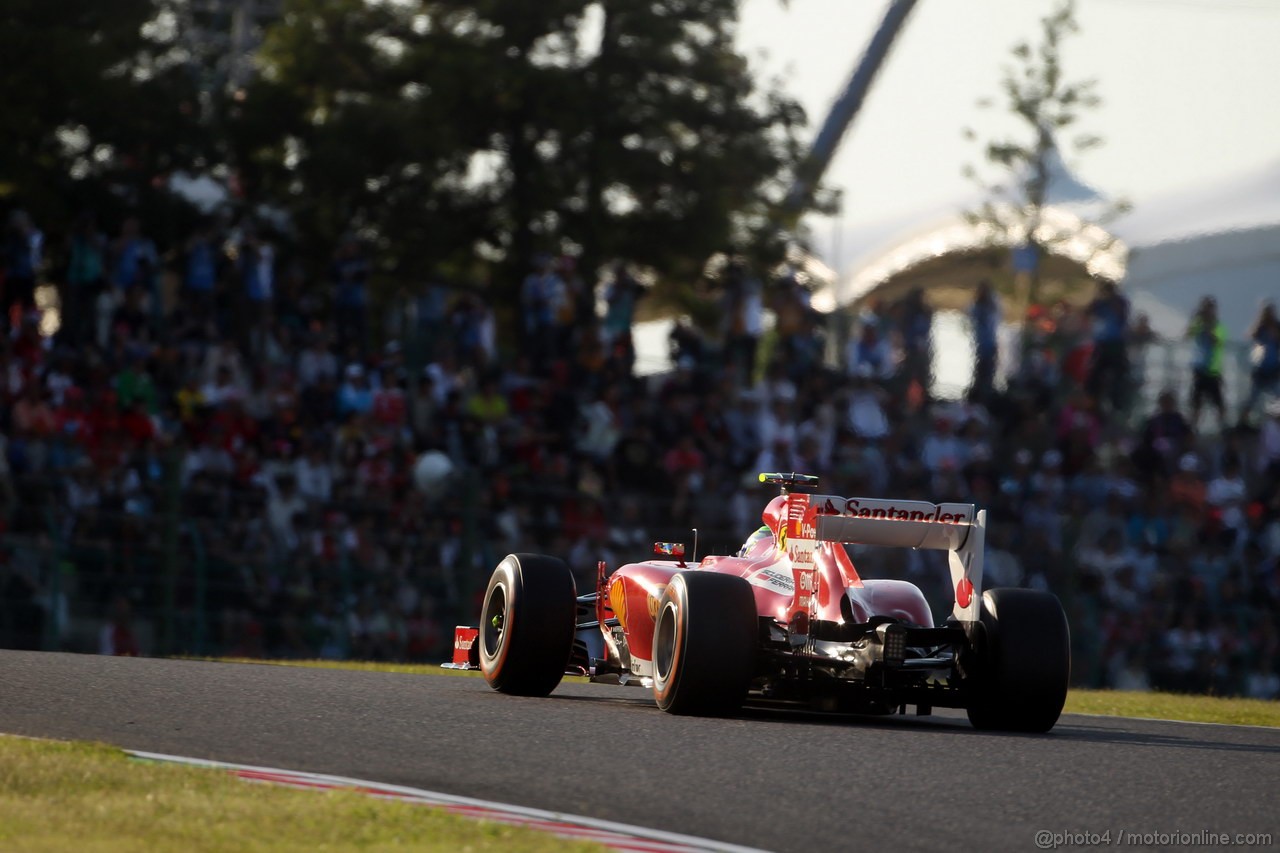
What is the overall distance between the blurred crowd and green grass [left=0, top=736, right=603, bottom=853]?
35.1 ft

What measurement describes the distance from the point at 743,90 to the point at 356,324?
21.3ft

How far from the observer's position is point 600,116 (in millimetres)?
24000

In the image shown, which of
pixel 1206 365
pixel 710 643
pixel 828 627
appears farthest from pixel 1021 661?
pixel 1206 365

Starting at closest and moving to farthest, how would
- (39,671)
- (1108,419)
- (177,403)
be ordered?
(39,671) → (177,403) → (1108,419)

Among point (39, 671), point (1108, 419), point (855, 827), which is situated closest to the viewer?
point (855, 827)

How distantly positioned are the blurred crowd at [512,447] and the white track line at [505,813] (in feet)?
34.0

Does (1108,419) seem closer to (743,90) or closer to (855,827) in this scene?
(743,90)

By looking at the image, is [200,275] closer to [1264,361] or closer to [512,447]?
[512,447]

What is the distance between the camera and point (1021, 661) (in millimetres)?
9312

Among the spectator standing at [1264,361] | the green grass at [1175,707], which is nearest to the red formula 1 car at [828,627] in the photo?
the green grass at [1175,707]

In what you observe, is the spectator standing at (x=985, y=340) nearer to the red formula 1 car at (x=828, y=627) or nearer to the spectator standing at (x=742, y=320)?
the spectator standing at (x=742, y=320)

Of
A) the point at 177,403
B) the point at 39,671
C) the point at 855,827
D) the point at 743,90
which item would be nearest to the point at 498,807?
the point at 855,827

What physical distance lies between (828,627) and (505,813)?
3342 mm

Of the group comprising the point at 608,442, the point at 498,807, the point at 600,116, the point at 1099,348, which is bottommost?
the point at 498,807
